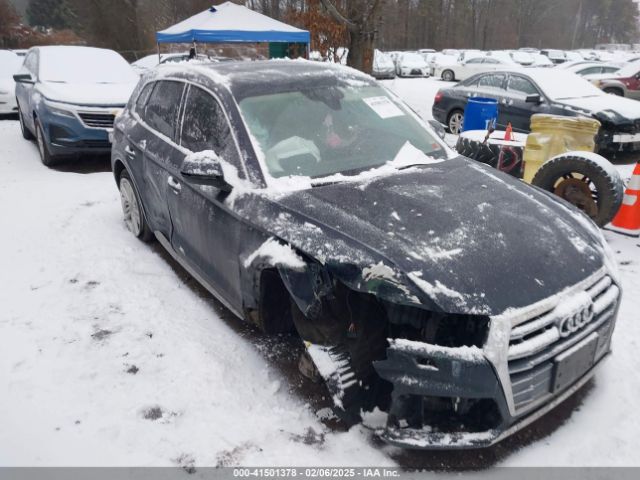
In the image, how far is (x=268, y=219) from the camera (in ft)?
9.02

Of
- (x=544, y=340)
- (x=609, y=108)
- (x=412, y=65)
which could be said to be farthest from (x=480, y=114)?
(x=412, y=65)

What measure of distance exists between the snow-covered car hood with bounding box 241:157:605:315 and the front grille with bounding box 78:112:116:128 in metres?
5.65

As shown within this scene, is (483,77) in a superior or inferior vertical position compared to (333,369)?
superior

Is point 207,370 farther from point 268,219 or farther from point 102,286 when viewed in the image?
point 102,286

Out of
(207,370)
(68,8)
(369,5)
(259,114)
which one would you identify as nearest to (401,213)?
(259,114)

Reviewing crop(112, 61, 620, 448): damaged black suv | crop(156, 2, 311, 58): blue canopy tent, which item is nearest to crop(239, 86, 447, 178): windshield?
crop(112, 61, 620, 448): damaged black suv

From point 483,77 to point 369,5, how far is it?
110 inches

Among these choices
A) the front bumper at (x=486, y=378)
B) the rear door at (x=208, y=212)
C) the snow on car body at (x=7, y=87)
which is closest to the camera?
the front bumper at (x=486, y=378)

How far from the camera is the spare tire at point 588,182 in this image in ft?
15.1

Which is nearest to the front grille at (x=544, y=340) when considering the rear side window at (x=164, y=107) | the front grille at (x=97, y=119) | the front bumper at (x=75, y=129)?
the rear side window at (x=164, y=107)

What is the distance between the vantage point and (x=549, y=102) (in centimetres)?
873

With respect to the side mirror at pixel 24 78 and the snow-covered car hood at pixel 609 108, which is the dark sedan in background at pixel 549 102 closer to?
the snow-covered car hood at pixel 609 108

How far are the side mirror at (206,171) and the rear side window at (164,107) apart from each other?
0.99 metres

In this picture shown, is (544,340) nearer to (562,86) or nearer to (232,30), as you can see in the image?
(562,86)
